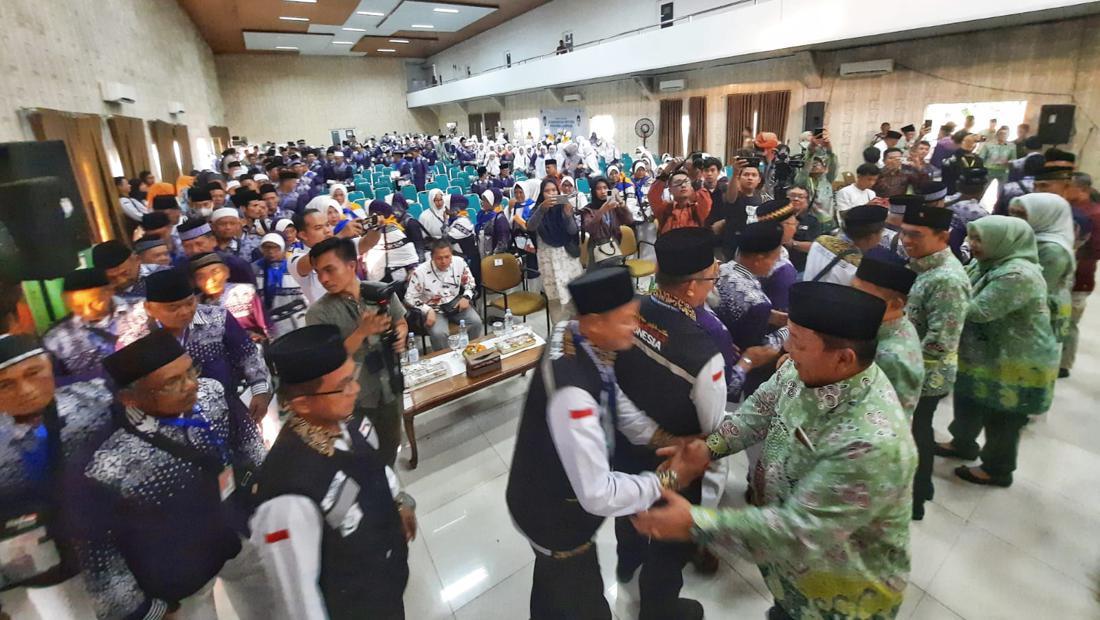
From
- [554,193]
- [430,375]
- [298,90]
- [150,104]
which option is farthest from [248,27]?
[430,375]

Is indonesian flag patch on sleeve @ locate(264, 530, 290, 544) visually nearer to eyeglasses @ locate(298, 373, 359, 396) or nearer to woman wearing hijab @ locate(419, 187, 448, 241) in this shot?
eyeglasses @ locate(298, 373, 359, 396)

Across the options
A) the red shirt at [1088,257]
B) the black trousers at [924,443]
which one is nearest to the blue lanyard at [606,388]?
the black trousers at [924,443]

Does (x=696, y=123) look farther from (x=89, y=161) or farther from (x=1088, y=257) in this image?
(x=89, y=161)

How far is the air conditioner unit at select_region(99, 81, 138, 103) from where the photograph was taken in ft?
22.7

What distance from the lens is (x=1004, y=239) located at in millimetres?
2580

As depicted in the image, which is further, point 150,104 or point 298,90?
point 298,90

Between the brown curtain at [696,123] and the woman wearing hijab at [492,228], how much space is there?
9079 millimetres

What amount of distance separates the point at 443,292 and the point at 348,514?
3.40 metres

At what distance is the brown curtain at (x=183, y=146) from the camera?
11.3m

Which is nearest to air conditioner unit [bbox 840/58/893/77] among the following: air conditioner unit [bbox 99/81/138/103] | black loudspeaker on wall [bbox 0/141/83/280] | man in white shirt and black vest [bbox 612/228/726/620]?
man in white shirt and black vest [bbox 612/228/726/620]

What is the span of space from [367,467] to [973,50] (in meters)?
11.8

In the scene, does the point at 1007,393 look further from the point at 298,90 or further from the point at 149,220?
the point at 298,90

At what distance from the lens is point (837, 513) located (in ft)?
4.29

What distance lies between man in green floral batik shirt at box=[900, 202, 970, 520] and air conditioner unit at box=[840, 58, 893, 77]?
31.1 feet
